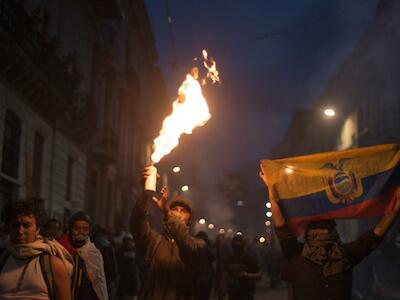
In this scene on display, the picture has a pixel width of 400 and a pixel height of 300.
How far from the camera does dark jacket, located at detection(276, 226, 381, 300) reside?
4.36m

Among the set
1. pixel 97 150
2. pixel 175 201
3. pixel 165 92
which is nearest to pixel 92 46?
pixel 97 150

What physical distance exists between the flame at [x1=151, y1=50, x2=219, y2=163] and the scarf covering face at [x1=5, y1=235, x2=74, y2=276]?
5.69 feet

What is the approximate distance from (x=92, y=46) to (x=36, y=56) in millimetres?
9147

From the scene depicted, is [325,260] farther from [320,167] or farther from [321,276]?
[320,167]

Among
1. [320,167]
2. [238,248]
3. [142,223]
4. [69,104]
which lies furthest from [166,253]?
[69,104]

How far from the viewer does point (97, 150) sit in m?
24.2

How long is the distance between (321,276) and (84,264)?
7.75 feet

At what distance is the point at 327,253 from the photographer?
444 centimetres

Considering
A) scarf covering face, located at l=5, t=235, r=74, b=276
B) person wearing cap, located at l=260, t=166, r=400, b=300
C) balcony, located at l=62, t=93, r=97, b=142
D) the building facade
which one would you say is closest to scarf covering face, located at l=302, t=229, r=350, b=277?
person wearing cap, located at l=260, t=166, r=400, b=300

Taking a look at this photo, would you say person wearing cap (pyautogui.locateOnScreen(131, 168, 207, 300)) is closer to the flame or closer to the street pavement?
the flame

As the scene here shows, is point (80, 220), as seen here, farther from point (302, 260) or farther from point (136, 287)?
point (136, 287)

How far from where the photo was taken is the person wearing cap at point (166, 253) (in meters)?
4.67

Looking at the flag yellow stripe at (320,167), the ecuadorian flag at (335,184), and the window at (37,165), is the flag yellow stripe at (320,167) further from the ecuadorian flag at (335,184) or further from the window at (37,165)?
the window at (37,165)

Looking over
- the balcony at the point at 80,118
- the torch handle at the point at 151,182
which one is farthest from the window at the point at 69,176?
the torch handle at the point at 151,182
